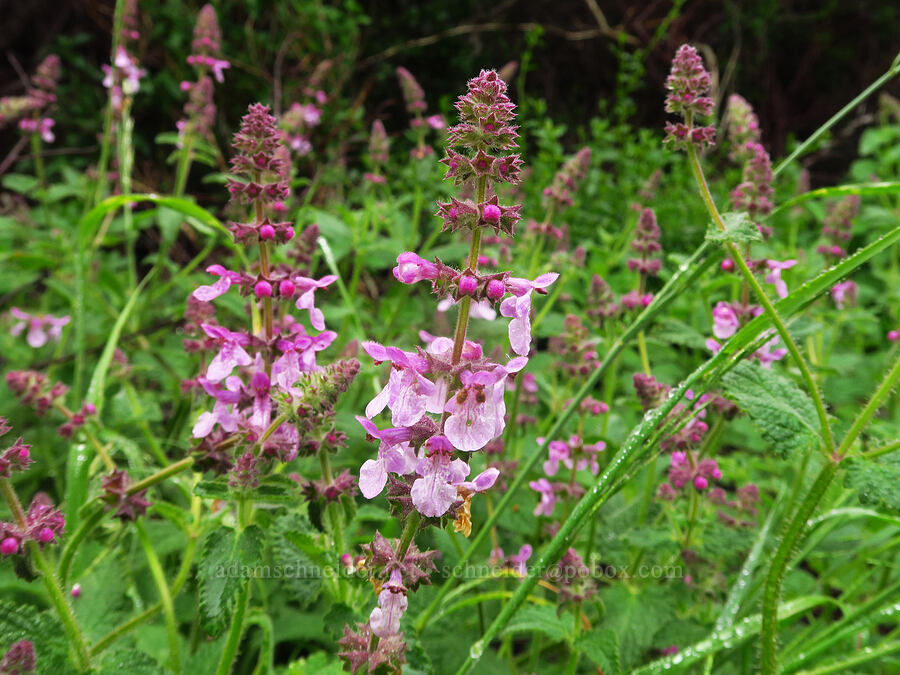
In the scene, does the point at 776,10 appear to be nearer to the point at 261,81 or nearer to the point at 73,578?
the point at 261,81

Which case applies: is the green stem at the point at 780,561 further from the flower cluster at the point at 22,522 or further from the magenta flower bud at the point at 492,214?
the flower cluster at the point at 22,522

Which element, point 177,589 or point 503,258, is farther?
point 503,258

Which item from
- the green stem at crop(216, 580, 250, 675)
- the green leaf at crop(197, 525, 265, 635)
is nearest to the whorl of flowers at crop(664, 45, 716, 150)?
the green leaf at crop(197, 525, 265, 635)

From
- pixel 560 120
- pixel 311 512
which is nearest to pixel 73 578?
pixel 311 512

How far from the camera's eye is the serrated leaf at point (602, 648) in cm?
151

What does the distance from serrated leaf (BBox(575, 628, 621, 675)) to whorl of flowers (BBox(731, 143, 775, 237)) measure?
1.23 m

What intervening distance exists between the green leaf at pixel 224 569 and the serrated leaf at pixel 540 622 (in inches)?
24.9

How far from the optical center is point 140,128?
660cm

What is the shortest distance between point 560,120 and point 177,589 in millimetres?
6174

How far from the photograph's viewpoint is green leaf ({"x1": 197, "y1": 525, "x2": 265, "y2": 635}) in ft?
4.03

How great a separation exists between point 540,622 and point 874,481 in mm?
798

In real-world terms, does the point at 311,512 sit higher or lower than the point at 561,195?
lower

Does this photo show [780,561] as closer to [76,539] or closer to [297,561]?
[297,561]

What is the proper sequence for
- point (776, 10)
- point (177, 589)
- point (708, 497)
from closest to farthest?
point (177, 589)
point (708, 497)
point (776, 10)
